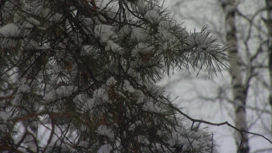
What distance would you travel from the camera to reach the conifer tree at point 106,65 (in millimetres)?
1804

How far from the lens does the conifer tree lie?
5.92ft

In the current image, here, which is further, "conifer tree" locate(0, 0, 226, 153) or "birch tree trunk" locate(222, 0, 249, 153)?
"birch tree trunk" locate(222, 0, 249, 153)

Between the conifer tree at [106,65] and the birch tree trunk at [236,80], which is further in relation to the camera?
the birch tree trunk at [236,80]

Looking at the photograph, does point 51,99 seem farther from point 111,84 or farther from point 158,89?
point 158,89

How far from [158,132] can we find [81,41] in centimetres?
64

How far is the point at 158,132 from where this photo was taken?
2.04m

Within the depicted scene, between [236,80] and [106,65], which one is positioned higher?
[236,80]

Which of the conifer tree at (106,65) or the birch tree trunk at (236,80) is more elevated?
the birch tree trunk at (236,80)

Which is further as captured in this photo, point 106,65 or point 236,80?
point 236,80

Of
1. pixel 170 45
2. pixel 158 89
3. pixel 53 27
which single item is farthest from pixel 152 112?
pixel 53 27

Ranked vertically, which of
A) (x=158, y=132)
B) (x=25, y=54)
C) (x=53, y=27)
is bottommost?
(x=158, y=132)

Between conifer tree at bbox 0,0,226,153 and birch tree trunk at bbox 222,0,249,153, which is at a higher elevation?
birch tree trunk at bbox 222,0,249,153

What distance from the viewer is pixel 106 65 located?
6.51ft

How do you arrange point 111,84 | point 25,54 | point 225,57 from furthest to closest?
point 25,54 < point 225,57 < point 111,84
